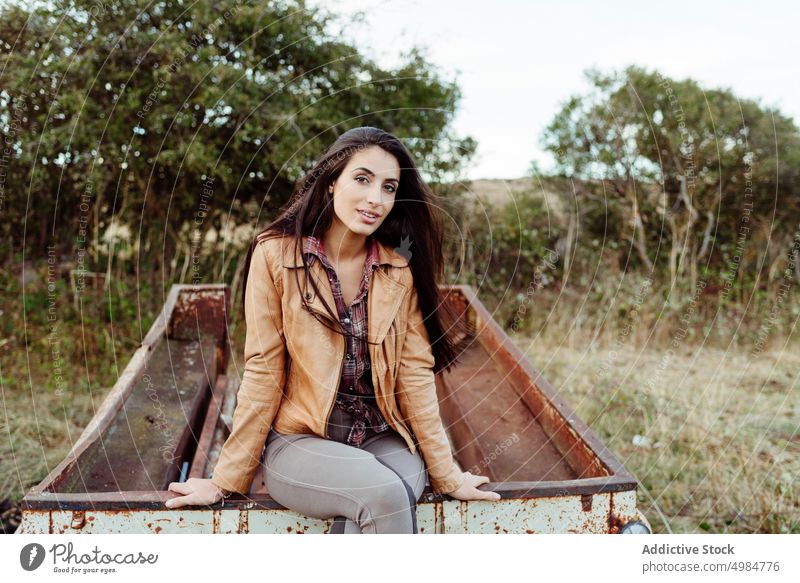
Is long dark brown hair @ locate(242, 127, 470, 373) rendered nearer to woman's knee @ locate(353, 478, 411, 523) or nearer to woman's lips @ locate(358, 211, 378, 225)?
woman's lips @ locate(358, 211, 378, 225)

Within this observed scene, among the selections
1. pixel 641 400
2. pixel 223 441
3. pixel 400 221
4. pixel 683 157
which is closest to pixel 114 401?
pixel 223 441

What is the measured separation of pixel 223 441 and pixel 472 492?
6.50 ft

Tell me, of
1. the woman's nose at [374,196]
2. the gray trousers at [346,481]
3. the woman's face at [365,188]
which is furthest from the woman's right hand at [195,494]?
the woman's nose at [374,196]

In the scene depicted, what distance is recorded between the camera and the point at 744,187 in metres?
7.02

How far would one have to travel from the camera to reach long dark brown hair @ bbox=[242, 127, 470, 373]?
2256 millimetres

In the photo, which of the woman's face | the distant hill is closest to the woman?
the woman's face

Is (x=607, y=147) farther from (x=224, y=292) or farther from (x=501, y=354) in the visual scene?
(x=224, y=292)

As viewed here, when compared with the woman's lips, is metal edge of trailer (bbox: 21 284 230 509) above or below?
below

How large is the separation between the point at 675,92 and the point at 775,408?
3.41m

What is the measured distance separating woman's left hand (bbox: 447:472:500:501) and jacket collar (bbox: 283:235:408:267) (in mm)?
795

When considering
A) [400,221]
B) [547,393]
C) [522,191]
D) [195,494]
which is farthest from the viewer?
[522,191]

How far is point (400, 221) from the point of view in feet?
8.07

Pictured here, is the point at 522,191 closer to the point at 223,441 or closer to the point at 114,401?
the point at 223,441
